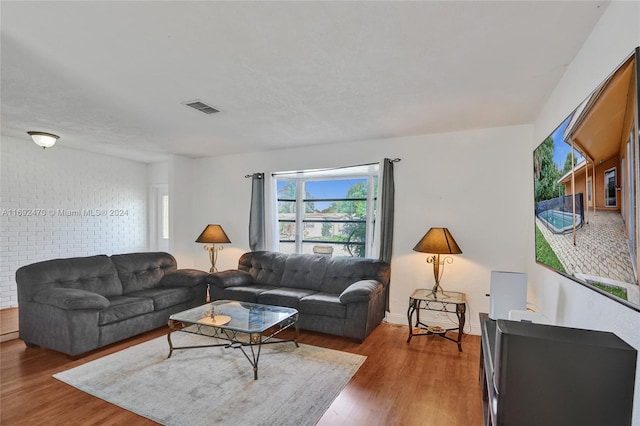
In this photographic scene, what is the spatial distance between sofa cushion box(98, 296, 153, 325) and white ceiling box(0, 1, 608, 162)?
1985 millimetres

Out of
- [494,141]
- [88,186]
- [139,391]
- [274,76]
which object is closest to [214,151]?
[88,186]

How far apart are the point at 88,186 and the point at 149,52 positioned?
171 inches

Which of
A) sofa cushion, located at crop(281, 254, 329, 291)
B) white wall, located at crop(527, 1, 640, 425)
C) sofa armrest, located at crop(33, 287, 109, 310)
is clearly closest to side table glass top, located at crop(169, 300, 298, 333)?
sofa armrest, located at crop(33, 287, 109, 310)

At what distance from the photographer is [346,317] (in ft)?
11.4

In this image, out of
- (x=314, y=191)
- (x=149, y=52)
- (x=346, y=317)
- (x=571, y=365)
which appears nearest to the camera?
(x=571, y=365)

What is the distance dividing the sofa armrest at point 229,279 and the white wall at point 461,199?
1.96m

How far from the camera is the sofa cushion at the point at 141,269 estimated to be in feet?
13.1

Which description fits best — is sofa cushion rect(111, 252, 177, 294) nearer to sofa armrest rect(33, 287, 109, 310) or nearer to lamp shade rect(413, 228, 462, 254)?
sofa armrest rect(33, 287, 109, 310)

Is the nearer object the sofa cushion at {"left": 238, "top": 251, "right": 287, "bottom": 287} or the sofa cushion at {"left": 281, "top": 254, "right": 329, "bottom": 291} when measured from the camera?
the sofa cushion at {"left": 281, "top": 254, "right": 329, "bottom": 291}

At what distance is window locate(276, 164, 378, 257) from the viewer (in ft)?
15.0

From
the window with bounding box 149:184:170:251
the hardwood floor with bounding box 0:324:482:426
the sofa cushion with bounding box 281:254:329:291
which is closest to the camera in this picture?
the hardwood floor with bounding box 0:324:482:426

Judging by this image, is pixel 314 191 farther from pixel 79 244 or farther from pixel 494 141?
pixel 79 244

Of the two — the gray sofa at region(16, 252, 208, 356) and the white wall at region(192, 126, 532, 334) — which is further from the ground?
the white wall at region(192, 126, 532, 334)

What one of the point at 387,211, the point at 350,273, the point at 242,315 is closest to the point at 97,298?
the point at 242,315
